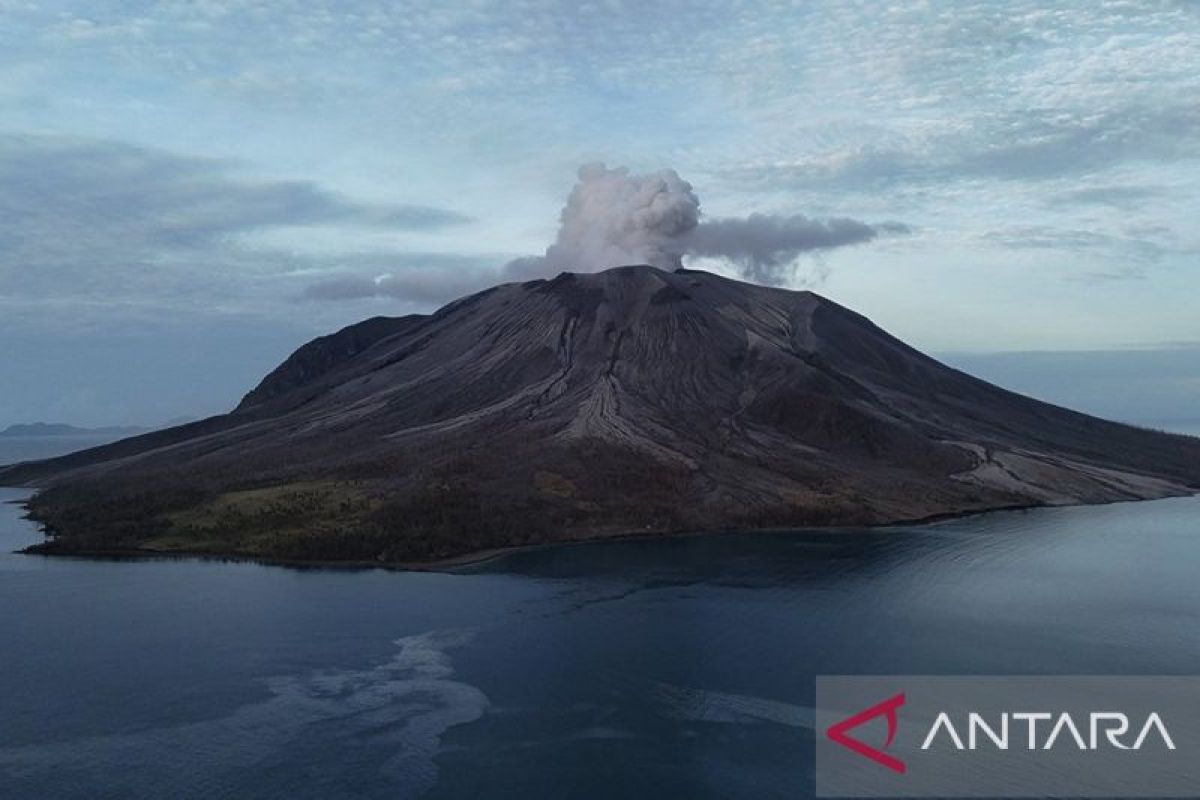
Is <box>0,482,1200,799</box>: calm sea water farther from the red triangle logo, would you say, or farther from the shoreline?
the shoreline

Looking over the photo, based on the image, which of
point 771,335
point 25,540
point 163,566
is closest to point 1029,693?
point 163,566

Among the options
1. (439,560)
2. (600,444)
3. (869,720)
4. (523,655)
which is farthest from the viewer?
(600,444)

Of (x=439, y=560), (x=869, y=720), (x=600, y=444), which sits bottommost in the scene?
(x=869, y=720)

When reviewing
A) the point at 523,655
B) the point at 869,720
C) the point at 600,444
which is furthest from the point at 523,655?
the point at 600,444

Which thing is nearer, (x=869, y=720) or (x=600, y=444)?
(x=869, y=720)

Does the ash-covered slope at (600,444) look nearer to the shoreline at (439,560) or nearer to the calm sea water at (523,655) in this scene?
the shoreline at (439,560)

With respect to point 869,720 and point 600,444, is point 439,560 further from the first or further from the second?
point 869,720

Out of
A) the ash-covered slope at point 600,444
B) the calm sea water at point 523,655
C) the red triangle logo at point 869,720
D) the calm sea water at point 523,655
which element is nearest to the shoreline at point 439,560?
the ash-covered slope at point 600,444
